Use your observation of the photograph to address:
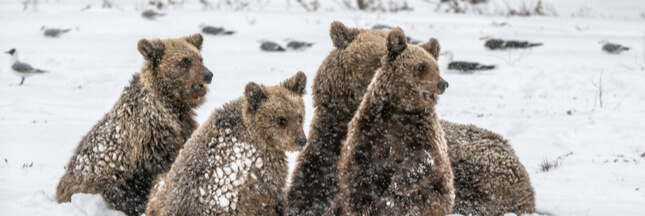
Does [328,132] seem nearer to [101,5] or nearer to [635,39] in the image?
[635,39]

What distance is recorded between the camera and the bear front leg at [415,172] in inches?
199

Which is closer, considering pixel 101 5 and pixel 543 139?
pixel 543 139

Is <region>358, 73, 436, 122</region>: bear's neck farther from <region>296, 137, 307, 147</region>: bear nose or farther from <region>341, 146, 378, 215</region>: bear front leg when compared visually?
<region>296, 137, 307, 147</region>: bear nose

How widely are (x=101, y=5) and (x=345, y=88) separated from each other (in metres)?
28.7

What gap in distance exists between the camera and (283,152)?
5445mm

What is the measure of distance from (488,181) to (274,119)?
6.39ft

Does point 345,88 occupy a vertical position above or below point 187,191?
above

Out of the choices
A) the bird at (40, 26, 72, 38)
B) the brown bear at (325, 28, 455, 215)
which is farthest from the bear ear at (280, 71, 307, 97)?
the bird at (40, 26, 72, 38)

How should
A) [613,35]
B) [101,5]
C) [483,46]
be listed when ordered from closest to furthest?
[483,46]
[613,35]
[101,5]

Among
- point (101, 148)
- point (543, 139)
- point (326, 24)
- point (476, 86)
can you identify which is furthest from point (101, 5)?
point (101, 148)

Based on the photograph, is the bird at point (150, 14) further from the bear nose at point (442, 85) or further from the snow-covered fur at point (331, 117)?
the bear nose at point (442, 85)

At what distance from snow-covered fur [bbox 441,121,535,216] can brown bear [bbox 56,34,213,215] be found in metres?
2.35

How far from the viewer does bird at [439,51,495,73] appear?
18891mm

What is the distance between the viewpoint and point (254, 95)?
5.23 metres
